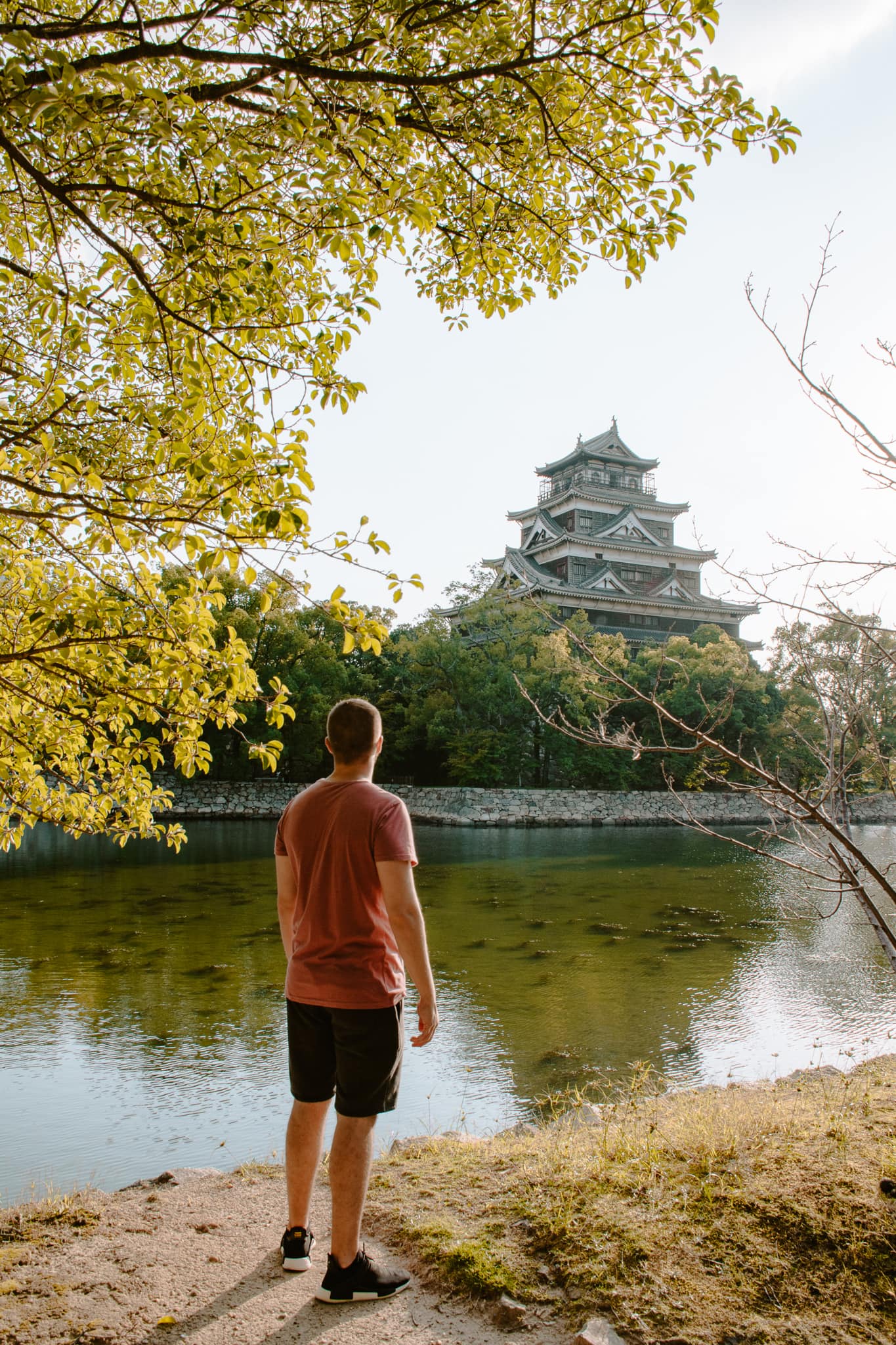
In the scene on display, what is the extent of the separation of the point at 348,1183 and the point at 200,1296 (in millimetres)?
515

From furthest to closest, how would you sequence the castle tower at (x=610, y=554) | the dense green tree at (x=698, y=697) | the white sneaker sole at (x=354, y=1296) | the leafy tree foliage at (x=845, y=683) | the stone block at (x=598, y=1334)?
the castle tower at (x=610, y=554), the dense green tree at (x=698, y=697), the leafy tree foliage at (x=845, y=683), the white sneaker sole at (x=354, y=1296), the stone block at (x=598, y=1334)

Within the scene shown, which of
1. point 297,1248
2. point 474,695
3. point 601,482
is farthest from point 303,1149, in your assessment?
point 601,482

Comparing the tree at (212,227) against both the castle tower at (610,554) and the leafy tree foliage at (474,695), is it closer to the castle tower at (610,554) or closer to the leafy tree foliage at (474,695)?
the leafy tree foliage at (474,695)

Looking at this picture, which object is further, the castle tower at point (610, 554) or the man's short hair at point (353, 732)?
the castle tower at point (610, 554)

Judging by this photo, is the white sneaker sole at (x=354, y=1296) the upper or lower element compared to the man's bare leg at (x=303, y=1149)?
lower

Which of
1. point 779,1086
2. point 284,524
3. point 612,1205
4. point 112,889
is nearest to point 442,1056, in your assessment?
point 779,1086

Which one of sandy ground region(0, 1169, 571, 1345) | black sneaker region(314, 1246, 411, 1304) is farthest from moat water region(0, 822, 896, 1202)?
black sneaker region(314, 1246, 411, 1304)

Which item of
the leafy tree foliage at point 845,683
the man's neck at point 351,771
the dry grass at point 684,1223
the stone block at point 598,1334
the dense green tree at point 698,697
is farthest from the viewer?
the dense green tree at point 698,697

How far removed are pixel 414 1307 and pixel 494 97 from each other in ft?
13.6

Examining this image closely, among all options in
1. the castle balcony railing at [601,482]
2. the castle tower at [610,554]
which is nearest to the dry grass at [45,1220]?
the castle tower at [610,554]

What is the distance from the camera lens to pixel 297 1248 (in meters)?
2.51

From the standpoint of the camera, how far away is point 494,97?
11.5 feet

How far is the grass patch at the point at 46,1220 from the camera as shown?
280cm

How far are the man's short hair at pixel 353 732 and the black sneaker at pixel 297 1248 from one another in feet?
4.48
